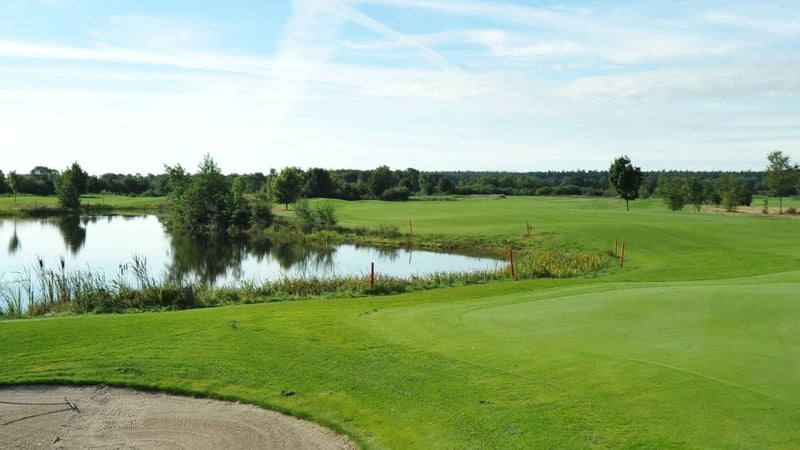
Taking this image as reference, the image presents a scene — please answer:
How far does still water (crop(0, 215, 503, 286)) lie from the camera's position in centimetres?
3681

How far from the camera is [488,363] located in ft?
34.8

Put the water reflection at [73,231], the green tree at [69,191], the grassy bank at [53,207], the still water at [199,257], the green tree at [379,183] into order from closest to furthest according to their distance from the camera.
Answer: the still water at [199,257] < the water reflection at [73,231] < the grassy bank at [53,207] < the green tree at [69,191] < the green tree at [379,183]

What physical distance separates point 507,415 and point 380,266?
3134 cm

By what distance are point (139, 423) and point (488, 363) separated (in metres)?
5.44

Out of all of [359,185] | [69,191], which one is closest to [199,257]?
[69,191]

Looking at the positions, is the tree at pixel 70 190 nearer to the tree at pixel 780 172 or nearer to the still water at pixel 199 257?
the still water at pixel 199 257

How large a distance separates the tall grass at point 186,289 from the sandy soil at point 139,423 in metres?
9.33

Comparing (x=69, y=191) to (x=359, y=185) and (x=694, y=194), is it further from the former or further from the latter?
(x=694, y=194)

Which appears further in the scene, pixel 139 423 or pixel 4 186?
pixel 4 186

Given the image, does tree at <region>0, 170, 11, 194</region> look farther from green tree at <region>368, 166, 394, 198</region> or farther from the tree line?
green tree at <region>368, 166, 394, 198</region>

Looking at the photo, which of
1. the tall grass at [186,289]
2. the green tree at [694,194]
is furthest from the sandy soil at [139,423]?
the green tree at [694,194]

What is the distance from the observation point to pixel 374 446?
8109 mm

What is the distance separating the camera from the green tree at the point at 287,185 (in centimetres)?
8644

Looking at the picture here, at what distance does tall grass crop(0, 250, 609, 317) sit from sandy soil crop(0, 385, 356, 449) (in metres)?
9.33
